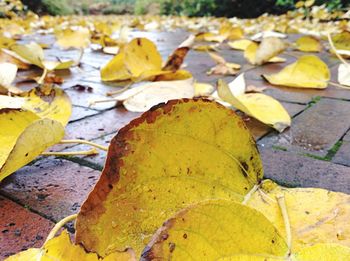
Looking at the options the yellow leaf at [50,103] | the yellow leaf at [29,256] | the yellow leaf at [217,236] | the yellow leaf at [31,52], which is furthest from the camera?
the yellow leaf at [31,52]

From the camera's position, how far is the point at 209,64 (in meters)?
2.30

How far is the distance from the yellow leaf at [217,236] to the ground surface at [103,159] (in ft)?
1.02

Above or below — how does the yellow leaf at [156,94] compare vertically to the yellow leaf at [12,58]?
above

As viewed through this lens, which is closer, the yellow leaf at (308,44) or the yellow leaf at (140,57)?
the yellow leaf at (140,57)

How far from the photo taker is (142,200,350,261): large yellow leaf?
0.39 meters

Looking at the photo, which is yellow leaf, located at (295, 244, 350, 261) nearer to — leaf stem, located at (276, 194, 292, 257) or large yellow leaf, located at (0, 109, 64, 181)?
leaf stem, located at (276, 194, 292, 257)

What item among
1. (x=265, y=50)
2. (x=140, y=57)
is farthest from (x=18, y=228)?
(x=265, y=50)

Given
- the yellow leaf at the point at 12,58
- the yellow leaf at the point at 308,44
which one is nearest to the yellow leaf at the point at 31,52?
the yellow leaf at the point at 12,58

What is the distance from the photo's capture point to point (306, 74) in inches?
58.5

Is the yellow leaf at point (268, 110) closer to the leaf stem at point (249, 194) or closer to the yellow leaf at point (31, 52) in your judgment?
the leaf stem at point (249, 194)

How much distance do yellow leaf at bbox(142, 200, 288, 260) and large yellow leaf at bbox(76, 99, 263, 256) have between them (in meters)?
0.12

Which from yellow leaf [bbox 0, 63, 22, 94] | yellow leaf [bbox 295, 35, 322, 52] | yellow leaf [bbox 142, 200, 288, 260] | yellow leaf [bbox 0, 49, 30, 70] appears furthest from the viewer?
yellow leaf [bbox 295, 35, 322, 52]

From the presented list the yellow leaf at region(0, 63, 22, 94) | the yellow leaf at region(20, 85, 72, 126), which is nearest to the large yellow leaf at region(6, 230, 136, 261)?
the yellow leaf at region(20, 85, 72, 126)

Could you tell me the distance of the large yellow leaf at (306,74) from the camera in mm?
1386
